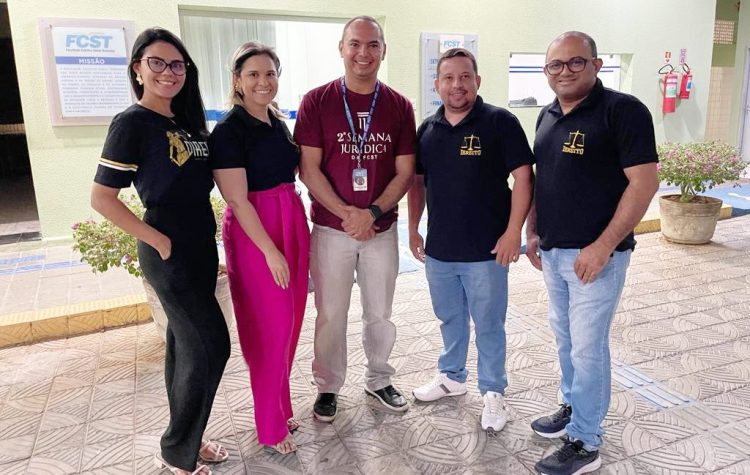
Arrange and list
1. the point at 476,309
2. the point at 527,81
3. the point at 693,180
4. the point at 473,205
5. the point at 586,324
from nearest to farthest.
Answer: the point at 586,324, the point at 473,205, the point at 476,309, the point at 693,180, the point at 527,81

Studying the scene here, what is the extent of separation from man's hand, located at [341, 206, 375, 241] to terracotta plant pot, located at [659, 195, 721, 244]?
470 centimetres

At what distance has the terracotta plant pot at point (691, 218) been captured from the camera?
607 cm

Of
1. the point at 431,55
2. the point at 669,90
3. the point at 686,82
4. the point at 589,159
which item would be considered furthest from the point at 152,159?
the point at 686,82

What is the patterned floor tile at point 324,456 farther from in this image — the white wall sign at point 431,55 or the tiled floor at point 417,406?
the white wall sign at point 431,55

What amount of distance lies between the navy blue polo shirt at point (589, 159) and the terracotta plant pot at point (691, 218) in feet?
14.1

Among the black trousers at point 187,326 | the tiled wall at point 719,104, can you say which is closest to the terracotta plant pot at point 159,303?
the black trousers at point 187,326

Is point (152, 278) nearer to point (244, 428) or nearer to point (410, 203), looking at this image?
point (244, 428)

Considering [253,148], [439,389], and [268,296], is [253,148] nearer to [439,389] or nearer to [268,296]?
[268,296]

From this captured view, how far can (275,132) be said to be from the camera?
2.55 meters

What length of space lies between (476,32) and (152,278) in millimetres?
6264

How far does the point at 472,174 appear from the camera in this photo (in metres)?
2.71

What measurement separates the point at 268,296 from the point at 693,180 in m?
5.15

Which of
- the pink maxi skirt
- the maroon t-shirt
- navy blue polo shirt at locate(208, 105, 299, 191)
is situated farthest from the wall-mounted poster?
the pink maxi skirt

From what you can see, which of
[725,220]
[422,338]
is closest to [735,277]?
[725,220]
